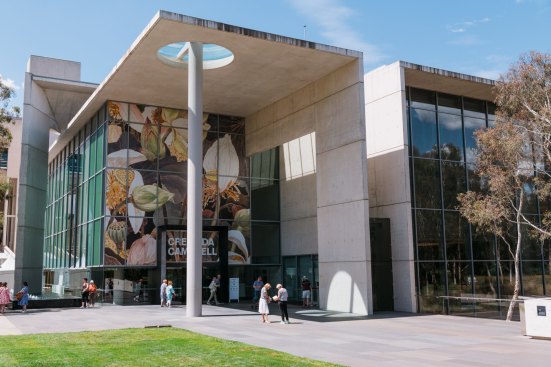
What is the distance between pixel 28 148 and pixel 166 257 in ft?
38.2

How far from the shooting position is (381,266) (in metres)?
24.5

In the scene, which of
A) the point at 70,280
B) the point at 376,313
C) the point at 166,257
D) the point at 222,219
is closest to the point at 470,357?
the point at 376,313

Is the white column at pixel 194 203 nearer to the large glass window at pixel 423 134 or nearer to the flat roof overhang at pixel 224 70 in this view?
the flat roof overhang at pixel 224 70

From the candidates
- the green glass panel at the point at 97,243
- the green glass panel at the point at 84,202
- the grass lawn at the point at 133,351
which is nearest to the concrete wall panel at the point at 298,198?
the green glass panel at the point at 97,243

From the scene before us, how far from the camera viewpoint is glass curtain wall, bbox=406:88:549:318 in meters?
25.3

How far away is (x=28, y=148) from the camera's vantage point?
3353cm

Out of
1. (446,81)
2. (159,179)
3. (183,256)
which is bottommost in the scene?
(183,256)

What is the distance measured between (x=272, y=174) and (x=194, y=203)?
Answer: 1231 cm

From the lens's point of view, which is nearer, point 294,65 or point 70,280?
point 294,65

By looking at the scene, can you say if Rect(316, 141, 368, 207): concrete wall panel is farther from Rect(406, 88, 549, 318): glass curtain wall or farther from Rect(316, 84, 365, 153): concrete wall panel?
Rect(406, 88, 549, 318): glass curtain wall

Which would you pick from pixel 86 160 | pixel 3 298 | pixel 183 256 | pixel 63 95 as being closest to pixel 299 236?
pixel 183 256

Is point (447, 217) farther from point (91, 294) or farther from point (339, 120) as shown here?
point (91, 294)

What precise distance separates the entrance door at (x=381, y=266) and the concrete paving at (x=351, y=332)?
4.95ft

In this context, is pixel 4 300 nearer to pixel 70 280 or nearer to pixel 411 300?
pixel 70 280
